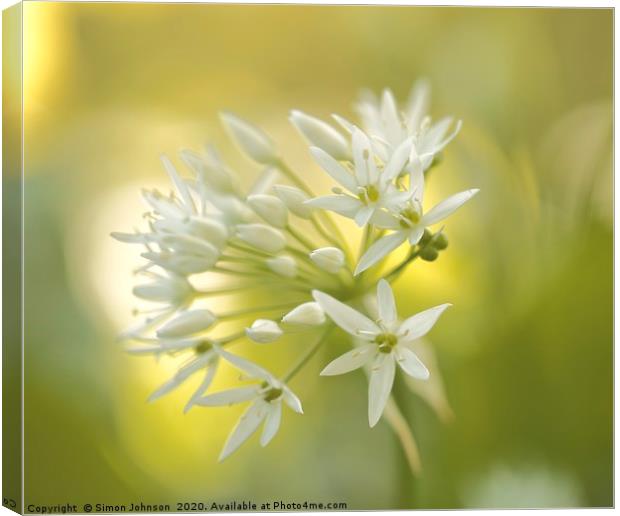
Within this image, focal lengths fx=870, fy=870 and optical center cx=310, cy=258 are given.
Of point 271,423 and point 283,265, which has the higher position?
point 283,265

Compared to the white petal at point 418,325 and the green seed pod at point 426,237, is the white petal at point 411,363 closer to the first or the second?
the white petal at point 418,325

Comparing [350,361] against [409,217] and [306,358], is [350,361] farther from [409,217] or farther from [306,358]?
[409,217]

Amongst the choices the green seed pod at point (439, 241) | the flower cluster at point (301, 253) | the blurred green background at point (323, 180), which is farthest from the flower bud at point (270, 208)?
the blurred green background at point (323, 180)

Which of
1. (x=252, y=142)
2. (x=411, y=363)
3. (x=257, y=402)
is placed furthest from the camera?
(x=252, y=142)

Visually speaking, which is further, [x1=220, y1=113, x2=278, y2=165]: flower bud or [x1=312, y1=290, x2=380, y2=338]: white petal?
[x1=220, y1=113, x2=278, y2=165]: flower bud

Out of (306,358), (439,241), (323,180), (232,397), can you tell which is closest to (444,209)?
(439,241)

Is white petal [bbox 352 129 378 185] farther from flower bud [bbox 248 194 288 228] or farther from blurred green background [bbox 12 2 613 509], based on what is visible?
blurred green background [bbox 12 2 613 509]

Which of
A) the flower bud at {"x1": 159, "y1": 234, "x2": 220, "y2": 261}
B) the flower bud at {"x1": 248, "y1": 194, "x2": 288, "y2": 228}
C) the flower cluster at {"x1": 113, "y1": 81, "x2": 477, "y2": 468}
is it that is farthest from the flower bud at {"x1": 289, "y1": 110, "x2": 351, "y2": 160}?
the flower bud at {"x1": 159, "y1": 234, "x2": 220, "y2": 261}
